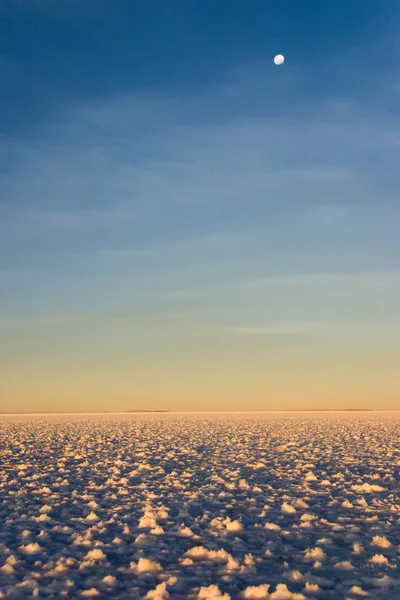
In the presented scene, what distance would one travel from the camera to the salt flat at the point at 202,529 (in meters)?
5.52

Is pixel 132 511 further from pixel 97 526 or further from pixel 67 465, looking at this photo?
pixel 67 465

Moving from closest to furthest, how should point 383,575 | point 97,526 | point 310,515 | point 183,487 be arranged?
point 383,575 → point 97,526 → point 310,515 → point 183,487

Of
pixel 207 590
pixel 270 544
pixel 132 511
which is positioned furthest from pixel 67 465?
pixel 207 590

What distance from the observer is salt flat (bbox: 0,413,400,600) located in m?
5.52

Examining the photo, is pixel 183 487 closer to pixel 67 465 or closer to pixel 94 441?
pixel 67 465

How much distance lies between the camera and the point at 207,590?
5176 mm

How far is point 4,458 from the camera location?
16859 mm

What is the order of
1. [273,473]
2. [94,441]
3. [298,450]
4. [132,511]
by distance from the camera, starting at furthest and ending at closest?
[94,441]
[298,450]
[273,473]
[132,511]

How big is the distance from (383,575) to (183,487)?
5845mm

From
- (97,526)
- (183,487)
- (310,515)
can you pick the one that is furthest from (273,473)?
(97,526)

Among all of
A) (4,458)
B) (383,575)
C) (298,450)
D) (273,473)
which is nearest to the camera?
(383,575)

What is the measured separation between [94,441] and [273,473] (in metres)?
12.1

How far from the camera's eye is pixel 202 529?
7.71 meters

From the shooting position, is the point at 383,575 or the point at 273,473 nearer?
the point at 383,575
